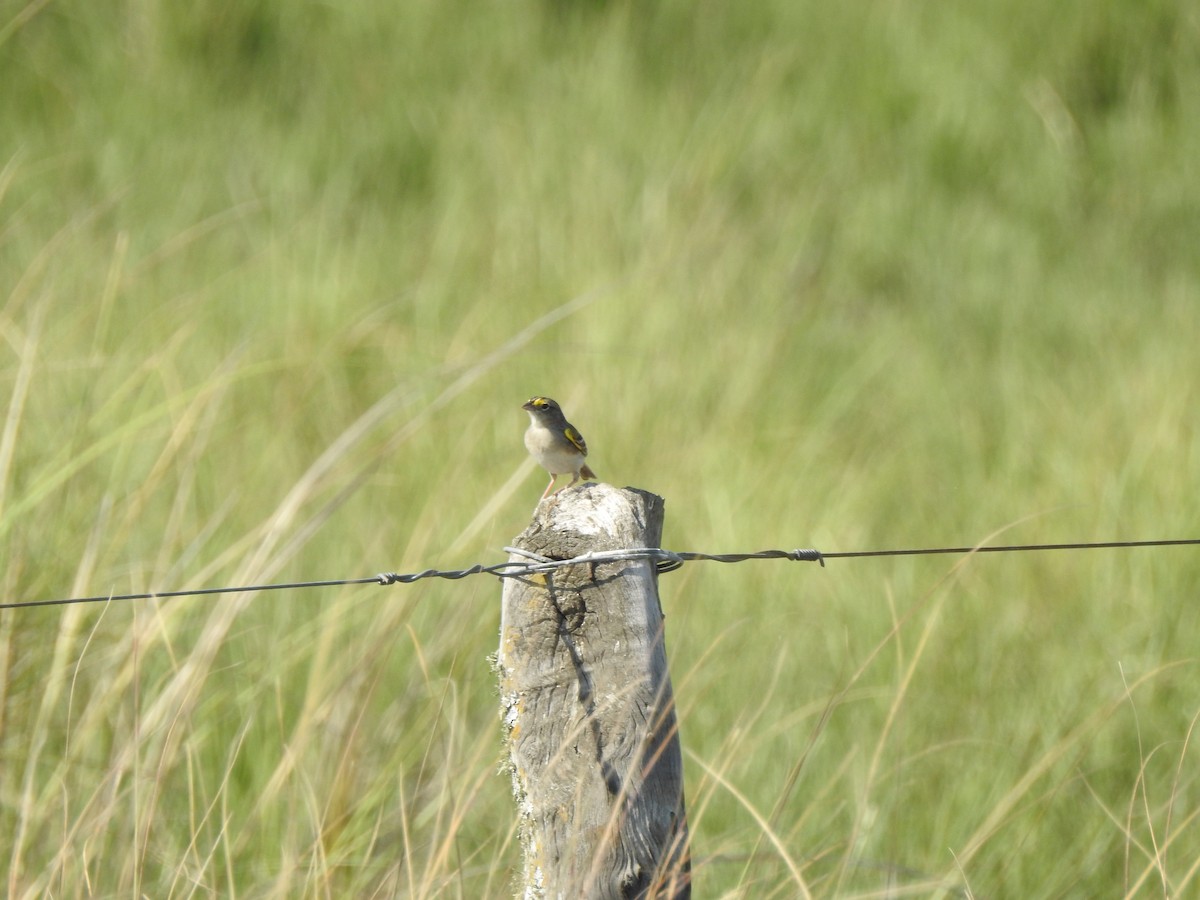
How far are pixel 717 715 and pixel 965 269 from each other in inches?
192

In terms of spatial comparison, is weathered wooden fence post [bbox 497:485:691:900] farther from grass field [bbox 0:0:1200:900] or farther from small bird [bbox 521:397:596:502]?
small bird [bbox 521:397:596:502]

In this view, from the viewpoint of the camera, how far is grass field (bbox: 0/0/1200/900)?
3.33 m

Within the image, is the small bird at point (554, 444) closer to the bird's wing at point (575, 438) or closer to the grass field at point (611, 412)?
the bird's wing at point (575, 438)

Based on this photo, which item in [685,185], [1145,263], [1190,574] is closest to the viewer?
[1190,574]

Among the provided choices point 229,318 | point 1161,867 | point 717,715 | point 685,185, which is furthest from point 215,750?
point 685,185

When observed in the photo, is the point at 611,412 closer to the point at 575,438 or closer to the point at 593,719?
the point at 575,438

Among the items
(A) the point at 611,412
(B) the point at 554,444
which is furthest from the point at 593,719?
(A) the point at 611,412

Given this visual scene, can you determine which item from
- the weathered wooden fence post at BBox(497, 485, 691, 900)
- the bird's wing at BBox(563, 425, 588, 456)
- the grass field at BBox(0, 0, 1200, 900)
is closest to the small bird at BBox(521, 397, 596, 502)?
the bird's wing at BBox(563, 425, 588, 456)

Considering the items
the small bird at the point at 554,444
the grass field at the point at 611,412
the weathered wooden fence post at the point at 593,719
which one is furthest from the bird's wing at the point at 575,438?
the weathered wooden fence post at the point at 593,719

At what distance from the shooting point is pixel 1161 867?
7.96ft

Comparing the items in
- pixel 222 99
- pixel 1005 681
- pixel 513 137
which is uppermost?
pixel 222 99

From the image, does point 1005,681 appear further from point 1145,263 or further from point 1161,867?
point 1145,263

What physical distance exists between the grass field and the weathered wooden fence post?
314 millimetres

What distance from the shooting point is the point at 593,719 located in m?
2.07
